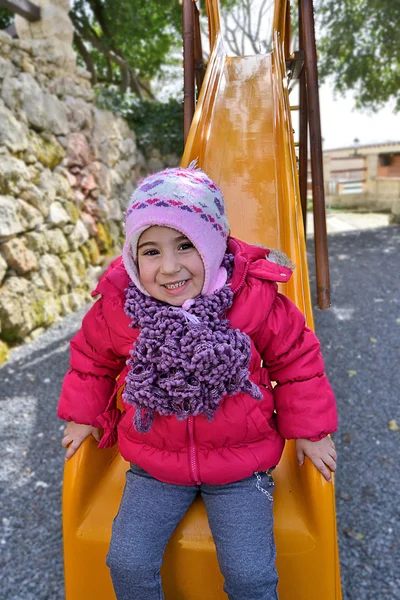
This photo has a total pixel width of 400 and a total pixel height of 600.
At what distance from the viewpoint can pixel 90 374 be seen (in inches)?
54.1

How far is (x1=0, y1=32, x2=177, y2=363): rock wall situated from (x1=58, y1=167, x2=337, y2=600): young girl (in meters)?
2.36

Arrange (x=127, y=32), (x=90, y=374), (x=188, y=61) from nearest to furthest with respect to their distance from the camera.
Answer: (x=90, y=374) < (x=188, y=61) < (x=127, y=32)

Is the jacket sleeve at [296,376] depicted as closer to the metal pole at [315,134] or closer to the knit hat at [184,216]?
the knit hat at [184,216]

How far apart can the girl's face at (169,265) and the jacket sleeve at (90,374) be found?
8.0 inches

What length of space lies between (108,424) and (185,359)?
41cm

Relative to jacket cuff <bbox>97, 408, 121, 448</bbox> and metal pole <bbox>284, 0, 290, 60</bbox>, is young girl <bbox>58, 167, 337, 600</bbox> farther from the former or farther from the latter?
metal pole <bbox>284, 0, 290, 60</bbox>

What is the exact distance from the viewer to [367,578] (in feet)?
5.87

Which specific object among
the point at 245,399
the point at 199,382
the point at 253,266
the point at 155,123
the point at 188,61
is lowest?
the point at 245,399

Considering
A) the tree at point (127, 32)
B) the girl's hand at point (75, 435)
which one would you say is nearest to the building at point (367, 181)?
the tree at point (127, 32)

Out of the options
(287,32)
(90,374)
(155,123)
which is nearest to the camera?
(90,374)

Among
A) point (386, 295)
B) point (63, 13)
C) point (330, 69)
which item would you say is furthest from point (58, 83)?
point (330, 69)

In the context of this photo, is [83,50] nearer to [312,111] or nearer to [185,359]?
[312,111]

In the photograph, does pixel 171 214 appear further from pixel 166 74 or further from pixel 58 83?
pixel 166 74

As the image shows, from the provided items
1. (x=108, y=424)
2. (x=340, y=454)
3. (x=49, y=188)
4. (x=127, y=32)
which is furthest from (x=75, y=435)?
(x=127, y=32)
